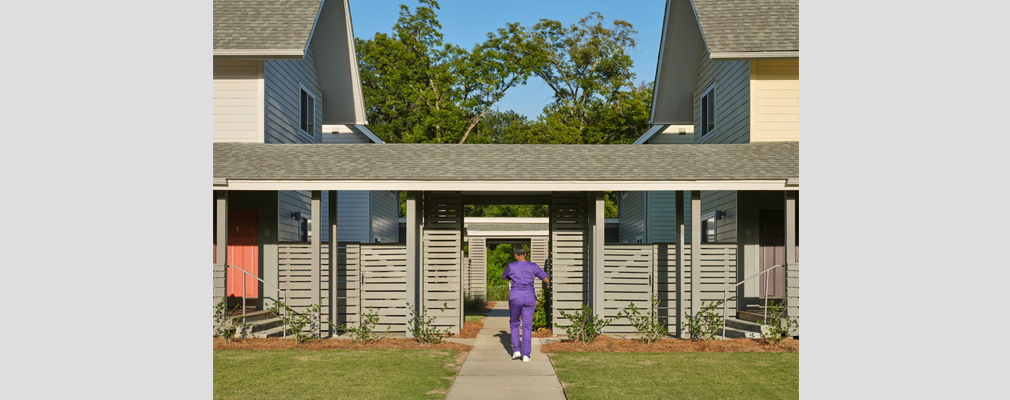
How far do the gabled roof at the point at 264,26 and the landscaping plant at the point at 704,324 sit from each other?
8223 mm

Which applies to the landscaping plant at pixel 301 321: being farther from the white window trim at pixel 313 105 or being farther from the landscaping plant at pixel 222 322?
the white window trim at pixel 313 105

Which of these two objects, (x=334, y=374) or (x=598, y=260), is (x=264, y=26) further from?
(x=334, y=374)

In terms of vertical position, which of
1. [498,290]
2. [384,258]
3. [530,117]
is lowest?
[498,290]

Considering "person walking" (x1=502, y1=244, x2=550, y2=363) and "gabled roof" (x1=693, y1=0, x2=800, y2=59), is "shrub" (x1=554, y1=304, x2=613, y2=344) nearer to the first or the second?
"person walking" (x1=502, y1=244, x2=550, y2=363)

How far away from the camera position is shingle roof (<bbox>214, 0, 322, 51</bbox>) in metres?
15.1

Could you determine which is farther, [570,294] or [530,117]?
[530,117]

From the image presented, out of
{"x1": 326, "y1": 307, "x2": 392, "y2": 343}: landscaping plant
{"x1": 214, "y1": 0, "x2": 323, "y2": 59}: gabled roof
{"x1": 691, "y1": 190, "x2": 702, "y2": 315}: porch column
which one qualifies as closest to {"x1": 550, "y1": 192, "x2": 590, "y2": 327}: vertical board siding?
{"x1": 691, "y1": 190, "x2": 702, "y2": 315}: porch column

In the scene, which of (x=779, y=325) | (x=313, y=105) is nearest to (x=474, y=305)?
(x=313, y=105)

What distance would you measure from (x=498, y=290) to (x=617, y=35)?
1804 centimetres

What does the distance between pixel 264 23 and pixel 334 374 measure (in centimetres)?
871

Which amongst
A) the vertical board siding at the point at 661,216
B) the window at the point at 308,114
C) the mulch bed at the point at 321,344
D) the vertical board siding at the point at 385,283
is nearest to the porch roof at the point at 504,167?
the vertical board siding at the point at 385,283

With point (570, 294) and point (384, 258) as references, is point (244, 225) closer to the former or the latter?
point (384, 258)

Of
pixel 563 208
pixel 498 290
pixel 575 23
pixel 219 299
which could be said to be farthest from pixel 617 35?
pixel 219 299

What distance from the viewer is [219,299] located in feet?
41.0
